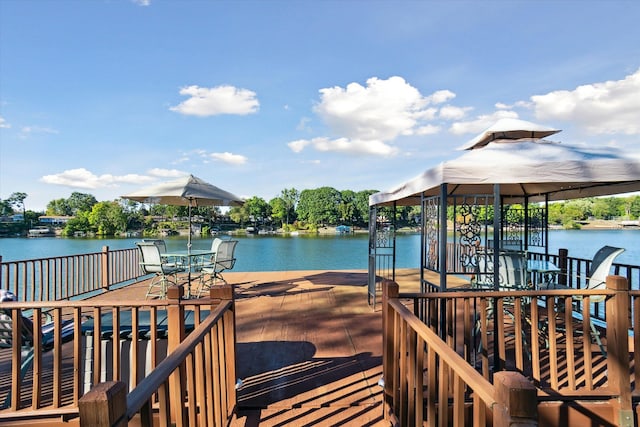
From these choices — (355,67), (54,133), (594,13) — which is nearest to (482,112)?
(355,67)

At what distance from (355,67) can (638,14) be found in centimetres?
927

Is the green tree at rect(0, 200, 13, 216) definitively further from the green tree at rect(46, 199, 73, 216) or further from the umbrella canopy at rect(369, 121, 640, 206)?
the umbrella canopy at rect(369, 121, 640, 206)

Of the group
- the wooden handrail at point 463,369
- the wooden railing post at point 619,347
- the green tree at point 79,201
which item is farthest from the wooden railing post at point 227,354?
the green tree at point 79,201

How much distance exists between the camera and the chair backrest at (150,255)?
514 cm

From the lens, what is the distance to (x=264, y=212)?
206 feet

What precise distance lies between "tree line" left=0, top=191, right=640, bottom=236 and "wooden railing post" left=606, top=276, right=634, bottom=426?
32202 millimetres

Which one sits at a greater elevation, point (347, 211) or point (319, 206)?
point (319, 206)

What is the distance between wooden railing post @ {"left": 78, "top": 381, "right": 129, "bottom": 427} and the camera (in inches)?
24.5

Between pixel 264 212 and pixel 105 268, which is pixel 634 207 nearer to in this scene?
pixel 105 268

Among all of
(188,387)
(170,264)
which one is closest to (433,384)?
(188,387)

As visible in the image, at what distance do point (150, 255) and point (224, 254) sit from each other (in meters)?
1.16

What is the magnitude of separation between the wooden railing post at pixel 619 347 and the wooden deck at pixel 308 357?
4.95ft

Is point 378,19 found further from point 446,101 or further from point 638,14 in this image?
point 446,101

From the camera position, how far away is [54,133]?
2341 cm
